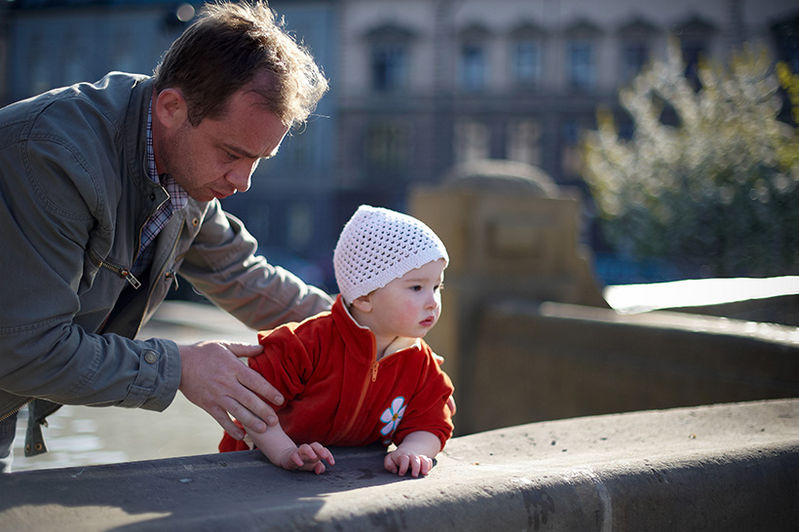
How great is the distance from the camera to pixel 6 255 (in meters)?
1.75

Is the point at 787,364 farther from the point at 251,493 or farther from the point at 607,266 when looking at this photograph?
the point at 607,266

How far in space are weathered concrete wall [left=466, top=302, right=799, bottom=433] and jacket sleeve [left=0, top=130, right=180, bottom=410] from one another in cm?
318

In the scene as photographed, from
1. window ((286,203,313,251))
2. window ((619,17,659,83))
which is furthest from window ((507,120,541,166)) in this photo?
window ((286,203,313,251))

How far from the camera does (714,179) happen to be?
9.45 m

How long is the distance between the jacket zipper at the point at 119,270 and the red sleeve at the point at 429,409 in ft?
2.99

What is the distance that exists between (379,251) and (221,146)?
22.7 inches

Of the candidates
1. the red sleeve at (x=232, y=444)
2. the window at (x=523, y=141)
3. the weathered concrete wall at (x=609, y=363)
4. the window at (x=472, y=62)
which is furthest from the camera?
the window at (x=472, y=62)

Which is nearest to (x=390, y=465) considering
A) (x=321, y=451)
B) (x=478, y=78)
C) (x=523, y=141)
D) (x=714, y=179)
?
(x=321, y=451)

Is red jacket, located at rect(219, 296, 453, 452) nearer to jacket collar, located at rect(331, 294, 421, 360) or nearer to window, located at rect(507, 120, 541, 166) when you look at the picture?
jacket collar, located at rect(331, 294, 421, 360)

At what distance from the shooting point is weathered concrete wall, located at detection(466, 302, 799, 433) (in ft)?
13.0

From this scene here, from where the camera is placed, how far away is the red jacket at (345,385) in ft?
7.23

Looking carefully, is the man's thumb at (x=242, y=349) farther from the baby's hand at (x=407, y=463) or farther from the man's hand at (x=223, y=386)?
the baby's hand at (x=407, y=463)

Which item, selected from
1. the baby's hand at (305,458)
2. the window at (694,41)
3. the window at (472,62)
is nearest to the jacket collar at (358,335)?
the baby's hand at (305,458)

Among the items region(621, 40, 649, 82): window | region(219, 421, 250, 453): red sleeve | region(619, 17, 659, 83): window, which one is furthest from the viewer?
region(621, 40, 649, 82): window
